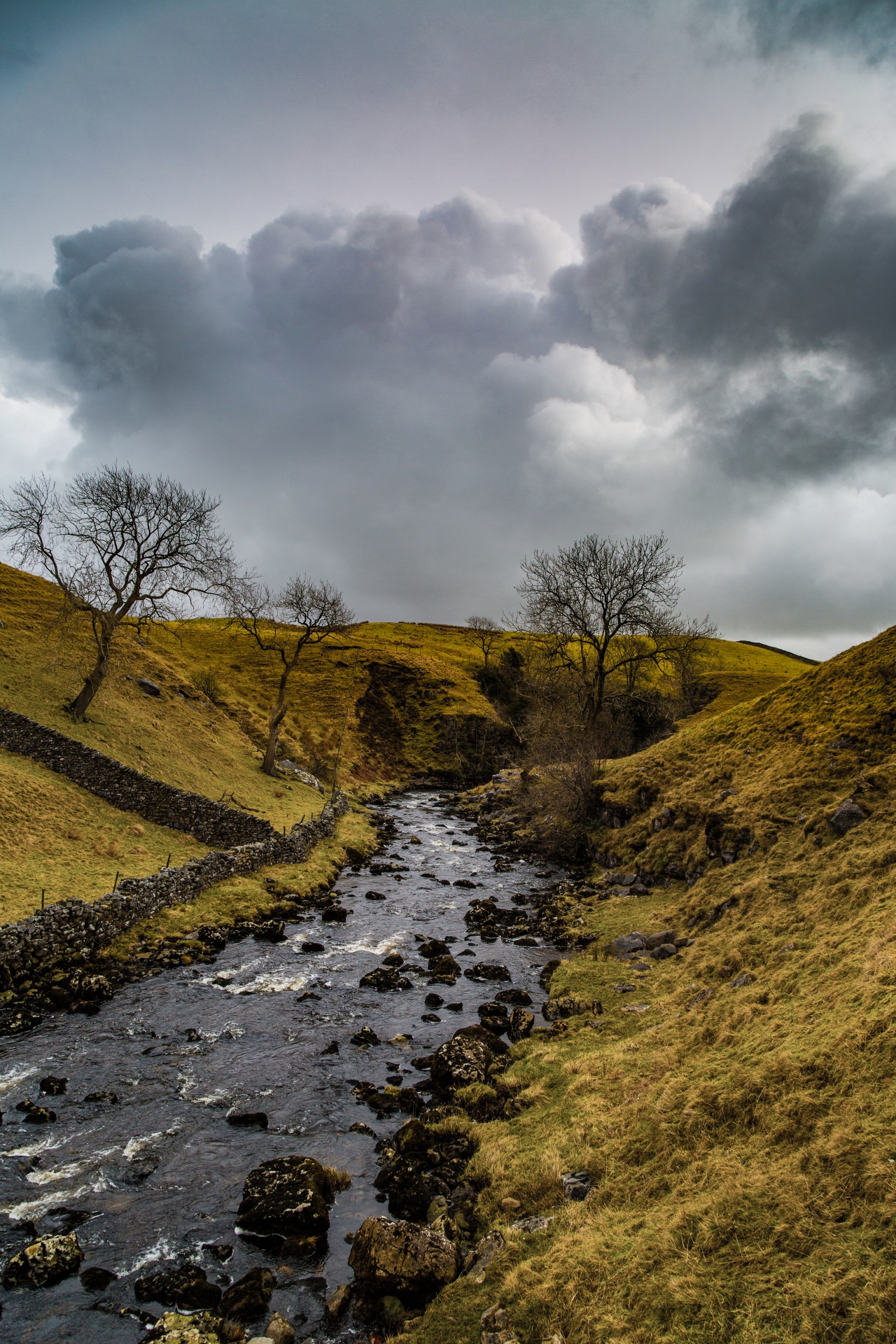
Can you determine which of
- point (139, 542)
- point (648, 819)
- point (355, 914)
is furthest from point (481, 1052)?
point (139, 542)

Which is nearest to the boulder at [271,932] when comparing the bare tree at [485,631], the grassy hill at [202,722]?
the grassy hill at [202,722]

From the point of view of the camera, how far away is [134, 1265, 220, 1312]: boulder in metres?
7.82

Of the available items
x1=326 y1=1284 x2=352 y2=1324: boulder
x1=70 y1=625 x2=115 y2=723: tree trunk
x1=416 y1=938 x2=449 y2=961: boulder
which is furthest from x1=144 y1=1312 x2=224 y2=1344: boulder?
x1=70 y1=625 x2=115 y2=723: tree trunk

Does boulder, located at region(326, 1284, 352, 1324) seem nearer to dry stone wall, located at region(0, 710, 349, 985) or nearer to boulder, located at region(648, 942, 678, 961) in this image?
boulder, located at region(648, 942, 678, 961)

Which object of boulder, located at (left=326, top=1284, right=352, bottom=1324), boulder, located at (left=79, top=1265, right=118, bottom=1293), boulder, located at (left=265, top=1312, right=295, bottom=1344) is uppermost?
boulder, located at (left=265, top=1312, right=295, bottom=1344)

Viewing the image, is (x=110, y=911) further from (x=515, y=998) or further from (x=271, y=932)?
(x=515, y=998)

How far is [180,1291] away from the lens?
313 inches

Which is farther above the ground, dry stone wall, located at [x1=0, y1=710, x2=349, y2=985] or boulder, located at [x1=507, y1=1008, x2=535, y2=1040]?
dry stone wall, located at [x1=0, y1=710, x2=349, y2=985]

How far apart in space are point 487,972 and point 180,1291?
12.2 meters

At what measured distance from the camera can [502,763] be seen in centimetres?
7438

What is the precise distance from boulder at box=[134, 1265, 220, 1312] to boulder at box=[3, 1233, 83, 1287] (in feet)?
3.46

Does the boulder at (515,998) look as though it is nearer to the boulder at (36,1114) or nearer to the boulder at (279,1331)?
the boulder at (279,1331)

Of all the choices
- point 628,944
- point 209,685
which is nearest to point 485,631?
point 209,685

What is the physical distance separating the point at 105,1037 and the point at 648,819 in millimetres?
22247
